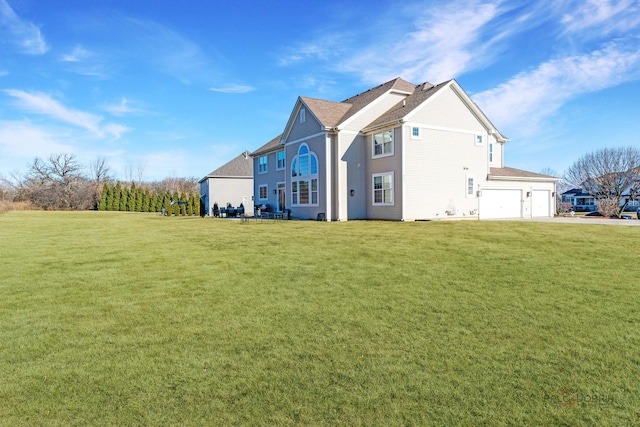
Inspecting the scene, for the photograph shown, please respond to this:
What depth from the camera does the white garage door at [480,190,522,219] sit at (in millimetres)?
21656

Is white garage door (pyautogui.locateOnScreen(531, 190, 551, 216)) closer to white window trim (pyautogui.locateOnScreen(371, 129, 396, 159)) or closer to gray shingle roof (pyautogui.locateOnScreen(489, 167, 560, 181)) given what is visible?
gray shingle roof (pyautogui.locateOnScreen(489, 167, 560, 181))

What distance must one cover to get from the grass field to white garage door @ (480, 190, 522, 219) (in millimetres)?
14603

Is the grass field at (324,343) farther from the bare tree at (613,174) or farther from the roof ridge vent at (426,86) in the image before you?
the bare tree at (613,174)

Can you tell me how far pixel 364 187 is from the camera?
2125 cm

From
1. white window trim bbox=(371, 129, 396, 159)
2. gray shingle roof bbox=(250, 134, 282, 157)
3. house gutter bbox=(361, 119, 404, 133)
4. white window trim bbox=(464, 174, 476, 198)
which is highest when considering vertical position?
gray shingle roof bbox=(250, 134, 282, 157)

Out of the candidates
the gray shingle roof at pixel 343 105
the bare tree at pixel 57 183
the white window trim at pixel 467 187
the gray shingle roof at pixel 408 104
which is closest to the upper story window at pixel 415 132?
the gray shingle roof at pixel 408 104

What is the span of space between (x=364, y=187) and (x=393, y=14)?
9441 mm

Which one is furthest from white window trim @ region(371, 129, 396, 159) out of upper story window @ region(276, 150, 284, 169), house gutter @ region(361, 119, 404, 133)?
upper story window @ region(276, 150, 284, 169)

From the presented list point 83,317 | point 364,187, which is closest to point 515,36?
point 364,187

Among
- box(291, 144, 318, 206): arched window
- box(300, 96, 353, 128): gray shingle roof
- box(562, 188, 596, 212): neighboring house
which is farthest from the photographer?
box(562, 188, 596, 212): neighboring house

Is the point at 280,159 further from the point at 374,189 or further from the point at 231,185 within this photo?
the point at 231,185

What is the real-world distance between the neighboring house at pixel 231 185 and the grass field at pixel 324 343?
28360 millimetres

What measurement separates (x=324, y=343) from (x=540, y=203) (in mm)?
25657

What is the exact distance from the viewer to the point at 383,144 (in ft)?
65.4
